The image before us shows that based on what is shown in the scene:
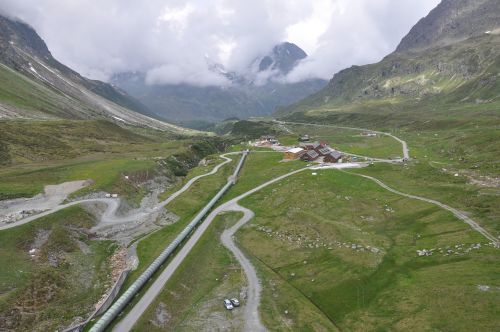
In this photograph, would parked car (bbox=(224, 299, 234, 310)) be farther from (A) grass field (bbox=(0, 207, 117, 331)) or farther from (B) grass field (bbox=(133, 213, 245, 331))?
(A) grass field (bbox=(0, 207, 117, 331))

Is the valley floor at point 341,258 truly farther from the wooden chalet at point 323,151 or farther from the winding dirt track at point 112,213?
the wooden chalet at point 323,151

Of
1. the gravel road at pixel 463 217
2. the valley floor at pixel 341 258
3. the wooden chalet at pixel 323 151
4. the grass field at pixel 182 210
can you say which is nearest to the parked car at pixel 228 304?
the valley floor at pixel 341 258

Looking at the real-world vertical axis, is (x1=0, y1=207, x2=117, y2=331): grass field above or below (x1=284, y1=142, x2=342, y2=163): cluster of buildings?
below

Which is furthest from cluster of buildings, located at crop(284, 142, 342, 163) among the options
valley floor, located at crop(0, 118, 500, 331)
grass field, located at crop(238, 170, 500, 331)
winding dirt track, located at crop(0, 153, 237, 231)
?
winding dirt track, located at crop(0, 153, 237, 231)

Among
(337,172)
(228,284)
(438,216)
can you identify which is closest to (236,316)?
(228,284)

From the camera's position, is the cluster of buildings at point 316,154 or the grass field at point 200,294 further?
the cluster of buildings at point 316,154

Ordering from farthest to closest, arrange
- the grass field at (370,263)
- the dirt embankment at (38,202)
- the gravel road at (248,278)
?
the dirt embankment at (38,202) < the gravel road at (248,278) < the grass field at (370,263)

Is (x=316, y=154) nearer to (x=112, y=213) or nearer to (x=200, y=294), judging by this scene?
(x=112, y=213)

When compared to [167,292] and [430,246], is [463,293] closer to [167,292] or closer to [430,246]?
[430,246]

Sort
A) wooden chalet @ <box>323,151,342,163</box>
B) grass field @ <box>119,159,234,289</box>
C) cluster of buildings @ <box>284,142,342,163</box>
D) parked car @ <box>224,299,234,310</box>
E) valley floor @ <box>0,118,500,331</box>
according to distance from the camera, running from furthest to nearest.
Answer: cluster of buildings @ <box>284,142,342,163</box>
wooden chalet @ <box>323,151,342,163</box>
grass field @ <box>119,159,234,289</box>
parked car @ <box>224,299,234,310</box>
valley floor @ <box>0,118,500,331</box>
